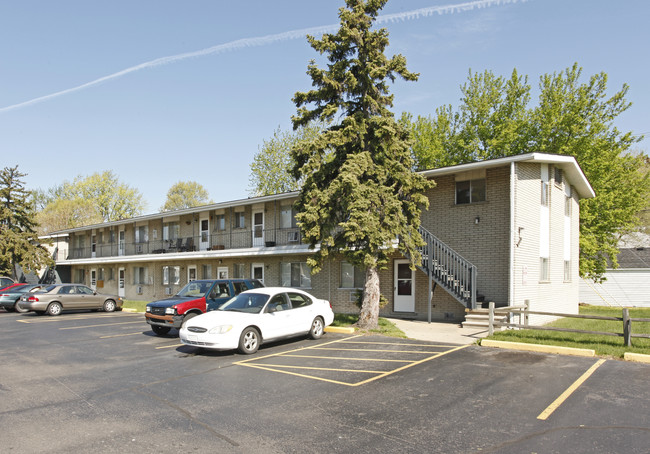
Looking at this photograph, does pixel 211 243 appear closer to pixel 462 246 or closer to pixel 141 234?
pixel 141 234

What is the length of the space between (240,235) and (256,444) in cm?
2150

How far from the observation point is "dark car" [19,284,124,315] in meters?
20.9

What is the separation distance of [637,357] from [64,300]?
22586 mm

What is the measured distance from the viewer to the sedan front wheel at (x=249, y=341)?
10633mm

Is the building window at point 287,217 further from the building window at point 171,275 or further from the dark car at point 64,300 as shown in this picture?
the building window at point 171,275

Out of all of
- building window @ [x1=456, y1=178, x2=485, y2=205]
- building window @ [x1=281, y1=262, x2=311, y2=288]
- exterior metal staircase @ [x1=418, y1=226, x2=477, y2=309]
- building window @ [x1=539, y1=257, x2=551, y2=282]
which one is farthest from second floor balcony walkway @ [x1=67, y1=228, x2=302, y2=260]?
building window @ [x1=539, y1=257, x2=551, y2=282]

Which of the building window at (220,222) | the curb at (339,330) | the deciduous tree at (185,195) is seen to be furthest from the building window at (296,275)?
the deciduous tree at (185,195)

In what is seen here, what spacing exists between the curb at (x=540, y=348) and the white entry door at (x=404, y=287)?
6434 millimetres

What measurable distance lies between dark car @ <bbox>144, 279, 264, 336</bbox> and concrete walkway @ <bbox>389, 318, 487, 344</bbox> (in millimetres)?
5652

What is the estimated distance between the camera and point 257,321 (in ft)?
36.2

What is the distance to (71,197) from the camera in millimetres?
60500

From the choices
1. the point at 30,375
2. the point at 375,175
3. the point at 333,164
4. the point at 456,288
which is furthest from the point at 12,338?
the point at 456,288

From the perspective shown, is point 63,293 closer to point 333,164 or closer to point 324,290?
point 324,290

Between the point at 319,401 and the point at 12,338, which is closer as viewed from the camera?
the point at 319,401
